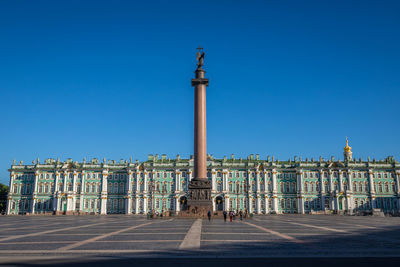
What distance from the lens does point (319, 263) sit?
12.9 m

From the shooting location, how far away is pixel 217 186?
93.2 meters

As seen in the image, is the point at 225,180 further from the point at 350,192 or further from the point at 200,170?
the point at 200,170

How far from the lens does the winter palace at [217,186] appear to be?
3602 inches

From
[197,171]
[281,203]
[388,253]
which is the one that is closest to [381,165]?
[281,203]

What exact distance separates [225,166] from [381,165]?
41775mm

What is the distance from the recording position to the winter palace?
9150 centimetres

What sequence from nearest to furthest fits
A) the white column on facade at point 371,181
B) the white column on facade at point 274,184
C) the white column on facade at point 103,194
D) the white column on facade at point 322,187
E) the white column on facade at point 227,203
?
the white column on facade at point 227,203, the white column on facade at point 322,187, the white column on facade at point 371,181, the white column on facade at point 103,194, the white column on facade at point 274,184

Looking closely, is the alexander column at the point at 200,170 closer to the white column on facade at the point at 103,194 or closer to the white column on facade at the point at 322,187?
the white column on facade at the point at 103,194

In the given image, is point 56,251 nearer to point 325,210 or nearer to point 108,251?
point 108,251

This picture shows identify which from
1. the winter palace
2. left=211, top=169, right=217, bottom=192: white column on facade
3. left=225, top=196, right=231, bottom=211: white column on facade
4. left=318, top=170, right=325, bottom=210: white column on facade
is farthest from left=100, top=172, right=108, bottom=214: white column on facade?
left=318, top=170, right=325, bottom=210: white column on facade

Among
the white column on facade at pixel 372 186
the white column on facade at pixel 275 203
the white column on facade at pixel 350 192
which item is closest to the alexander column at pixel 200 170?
the white column on facade at pixel 275 203

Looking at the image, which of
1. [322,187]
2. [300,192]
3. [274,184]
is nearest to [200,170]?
[274,184]

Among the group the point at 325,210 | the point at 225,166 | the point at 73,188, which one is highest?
the point at 225,166

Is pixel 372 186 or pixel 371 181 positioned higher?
pixel 371 181
